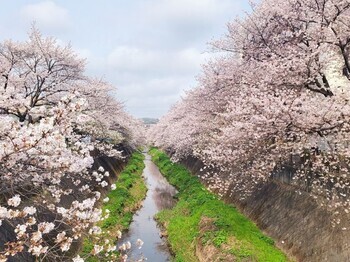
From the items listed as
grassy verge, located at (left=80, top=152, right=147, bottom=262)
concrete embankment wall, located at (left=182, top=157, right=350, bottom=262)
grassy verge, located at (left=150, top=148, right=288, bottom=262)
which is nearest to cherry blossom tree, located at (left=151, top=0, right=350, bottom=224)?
concrete embankment wall, located at (left=182, top=157, right=350, bottom=262)

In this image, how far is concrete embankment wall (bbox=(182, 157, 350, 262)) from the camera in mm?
13531

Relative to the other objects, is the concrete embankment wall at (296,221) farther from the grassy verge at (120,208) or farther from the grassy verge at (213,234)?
the grassy verge at (120,208)

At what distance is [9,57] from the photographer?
23609 millimetres

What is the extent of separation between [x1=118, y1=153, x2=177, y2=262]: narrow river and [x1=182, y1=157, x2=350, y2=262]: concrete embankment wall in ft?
19.2

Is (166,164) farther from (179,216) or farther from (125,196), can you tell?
(179,216)

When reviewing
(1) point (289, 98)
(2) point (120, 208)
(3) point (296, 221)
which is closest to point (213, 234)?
(3) point (296, 221)

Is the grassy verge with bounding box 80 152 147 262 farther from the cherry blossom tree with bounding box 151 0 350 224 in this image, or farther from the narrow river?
the cherry blossom tree with bounding box 151 0 350 224

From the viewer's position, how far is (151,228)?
1011 inches

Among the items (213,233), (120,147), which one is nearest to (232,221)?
(213,233)

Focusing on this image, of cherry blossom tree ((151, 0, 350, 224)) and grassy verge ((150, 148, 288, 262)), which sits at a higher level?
cherry blossom tree ((151, 0, 350, 224))

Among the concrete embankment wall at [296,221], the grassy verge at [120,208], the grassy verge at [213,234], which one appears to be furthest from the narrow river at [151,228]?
the concrete embankment wall at [296,221]

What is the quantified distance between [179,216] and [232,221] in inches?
229

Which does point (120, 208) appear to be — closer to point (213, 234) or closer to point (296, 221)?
point (213, 234)

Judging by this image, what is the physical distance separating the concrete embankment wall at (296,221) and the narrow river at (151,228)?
230 inches
